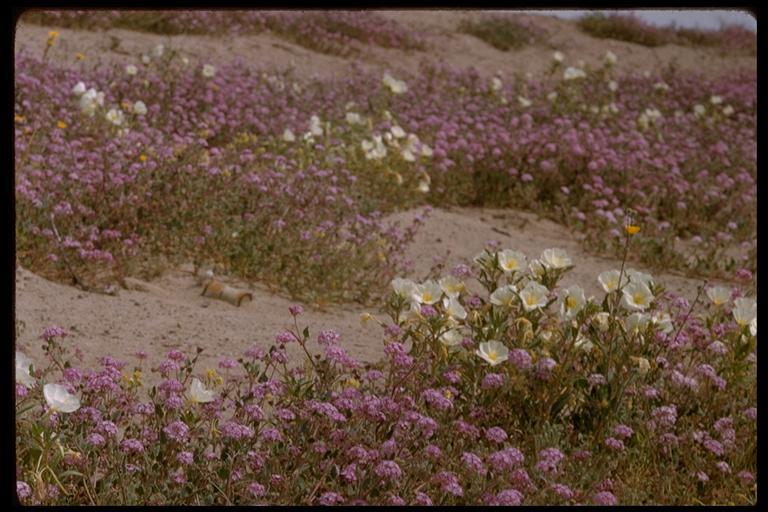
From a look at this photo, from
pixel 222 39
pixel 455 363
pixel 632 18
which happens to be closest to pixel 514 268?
pixel 455 363

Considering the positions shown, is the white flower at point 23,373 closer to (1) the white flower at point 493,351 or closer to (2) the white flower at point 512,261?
(1) the white flower at point 493,351

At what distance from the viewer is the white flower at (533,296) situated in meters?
3.69

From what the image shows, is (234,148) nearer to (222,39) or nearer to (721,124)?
(222,39)

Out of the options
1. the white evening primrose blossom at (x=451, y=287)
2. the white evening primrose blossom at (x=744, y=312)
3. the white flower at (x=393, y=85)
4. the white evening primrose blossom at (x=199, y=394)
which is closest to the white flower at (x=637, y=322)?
the white evening primrose blossom at (x=744, y=312)

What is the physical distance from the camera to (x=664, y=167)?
28.7 ft

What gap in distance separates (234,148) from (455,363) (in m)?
4.06

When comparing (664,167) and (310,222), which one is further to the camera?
(664,167)

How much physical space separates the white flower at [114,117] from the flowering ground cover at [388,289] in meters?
0.10

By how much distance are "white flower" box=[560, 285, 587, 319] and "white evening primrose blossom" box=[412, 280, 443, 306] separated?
45 cm

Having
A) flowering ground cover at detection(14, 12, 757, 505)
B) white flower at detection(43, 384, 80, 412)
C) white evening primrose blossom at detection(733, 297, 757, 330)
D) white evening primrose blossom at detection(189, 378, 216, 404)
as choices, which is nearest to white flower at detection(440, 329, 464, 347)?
flowering ground cover at detection(14, 12, 757, 505)

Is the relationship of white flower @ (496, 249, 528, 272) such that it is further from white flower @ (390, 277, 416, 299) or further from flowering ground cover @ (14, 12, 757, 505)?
white flower @ (390, 277, 416, 299)

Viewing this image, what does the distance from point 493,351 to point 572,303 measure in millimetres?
386

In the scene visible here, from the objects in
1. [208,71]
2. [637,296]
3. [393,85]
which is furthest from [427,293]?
[393,85]

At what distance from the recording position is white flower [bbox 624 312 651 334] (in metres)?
3.75
